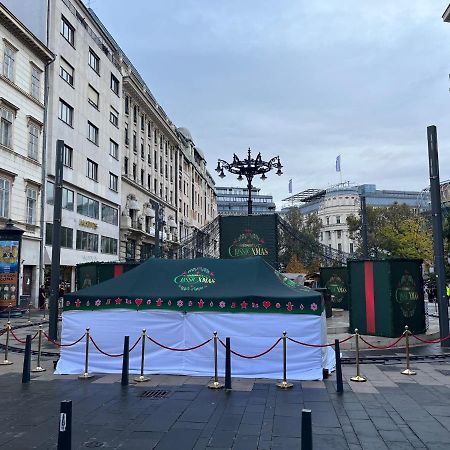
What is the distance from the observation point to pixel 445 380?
10531mm

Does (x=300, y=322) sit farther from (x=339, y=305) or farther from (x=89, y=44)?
(x=89, y=44)

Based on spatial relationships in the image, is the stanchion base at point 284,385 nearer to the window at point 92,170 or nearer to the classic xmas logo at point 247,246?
the classic xmas logo at point 247,246

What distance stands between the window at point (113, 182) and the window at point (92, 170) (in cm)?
335

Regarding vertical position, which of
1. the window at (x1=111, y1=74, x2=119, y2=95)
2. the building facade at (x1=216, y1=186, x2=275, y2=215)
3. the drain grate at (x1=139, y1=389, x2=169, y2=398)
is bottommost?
the drain grate at (x1=139, y1=389, x2=169, y2=398)

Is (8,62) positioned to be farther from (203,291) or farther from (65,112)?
(203,291)

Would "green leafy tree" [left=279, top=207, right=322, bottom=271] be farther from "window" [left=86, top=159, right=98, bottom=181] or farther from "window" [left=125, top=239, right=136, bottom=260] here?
"window" [left=86, top=159, right=98, bottom=181]

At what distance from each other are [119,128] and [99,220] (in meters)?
10.8

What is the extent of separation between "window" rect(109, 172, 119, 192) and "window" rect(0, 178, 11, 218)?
17280mm

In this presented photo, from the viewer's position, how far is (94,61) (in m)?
43.6

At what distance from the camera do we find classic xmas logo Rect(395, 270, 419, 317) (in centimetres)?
1639

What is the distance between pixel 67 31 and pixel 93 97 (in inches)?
247

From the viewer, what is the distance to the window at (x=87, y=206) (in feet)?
129

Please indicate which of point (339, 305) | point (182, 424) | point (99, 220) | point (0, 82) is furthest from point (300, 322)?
point (99, 220)

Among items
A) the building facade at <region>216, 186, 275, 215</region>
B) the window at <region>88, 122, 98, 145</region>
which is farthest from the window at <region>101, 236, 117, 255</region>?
the building facade at <region>216, 186, 275, 215</region>
